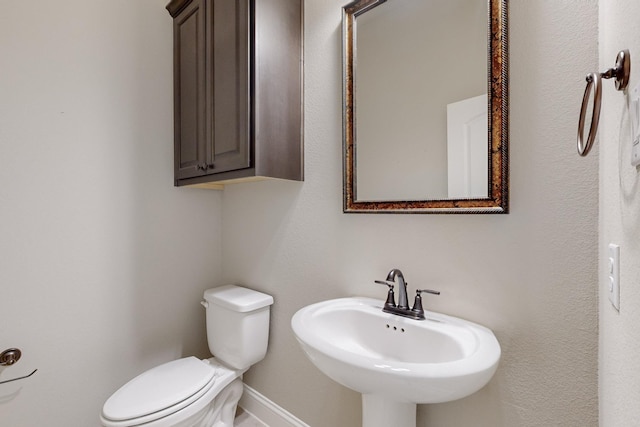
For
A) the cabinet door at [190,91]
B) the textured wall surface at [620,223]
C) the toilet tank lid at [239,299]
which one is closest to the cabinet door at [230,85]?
the cabinet door at [190,91]

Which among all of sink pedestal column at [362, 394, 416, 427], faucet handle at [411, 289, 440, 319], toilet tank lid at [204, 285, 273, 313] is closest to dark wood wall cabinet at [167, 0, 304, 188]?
toilet tank lid at [204, 285, 273, 313]

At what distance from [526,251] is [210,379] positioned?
1.48 metres

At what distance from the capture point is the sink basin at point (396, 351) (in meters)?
0.69

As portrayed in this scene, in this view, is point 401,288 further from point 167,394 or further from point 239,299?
point 167,394

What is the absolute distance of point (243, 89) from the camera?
1.30 meters

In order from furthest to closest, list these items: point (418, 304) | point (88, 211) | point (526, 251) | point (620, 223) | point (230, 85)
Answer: point (88, 211)
point (230, 85)
point (418, 304)
point (526, 251)
point (620, 223)

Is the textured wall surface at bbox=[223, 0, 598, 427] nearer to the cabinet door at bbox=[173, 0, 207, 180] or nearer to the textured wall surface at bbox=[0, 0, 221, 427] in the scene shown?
the cabinet door at bbox=[173, 0, 207, 180]

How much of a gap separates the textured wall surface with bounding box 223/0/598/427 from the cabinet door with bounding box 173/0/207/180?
2.31 ft

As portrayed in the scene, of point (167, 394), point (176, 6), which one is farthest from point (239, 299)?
point (176, 6)

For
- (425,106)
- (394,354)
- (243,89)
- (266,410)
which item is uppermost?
(243,89)

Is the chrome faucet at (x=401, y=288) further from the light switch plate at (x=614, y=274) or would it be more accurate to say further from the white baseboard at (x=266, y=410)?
the white baseboard at (x=266, y=410)

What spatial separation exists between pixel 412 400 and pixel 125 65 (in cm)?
205

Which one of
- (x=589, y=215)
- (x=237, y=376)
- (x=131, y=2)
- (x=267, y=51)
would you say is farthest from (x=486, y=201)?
(x=131, y=2)

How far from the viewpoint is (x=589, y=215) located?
79 cm
